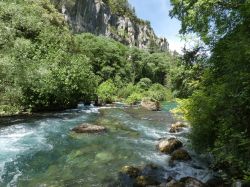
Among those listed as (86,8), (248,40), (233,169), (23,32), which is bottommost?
(233,169)

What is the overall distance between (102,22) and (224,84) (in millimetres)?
127174

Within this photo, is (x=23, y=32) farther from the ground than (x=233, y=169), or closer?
farther from the ground

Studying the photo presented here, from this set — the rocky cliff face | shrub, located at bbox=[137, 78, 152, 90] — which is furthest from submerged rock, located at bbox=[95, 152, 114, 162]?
the rocky cliff face

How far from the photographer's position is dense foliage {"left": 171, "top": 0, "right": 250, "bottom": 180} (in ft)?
32.9

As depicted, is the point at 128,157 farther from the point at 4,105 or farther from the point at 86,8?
the point at 86,8

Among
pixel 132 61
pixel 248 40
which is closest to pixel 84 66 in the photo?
pixel 248 40

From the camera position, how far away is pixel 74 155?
62.7 feet

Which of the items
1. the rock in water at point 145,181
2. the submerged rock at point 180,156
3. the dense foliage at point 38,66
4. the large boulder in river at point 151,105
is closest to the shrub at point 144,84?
the dense foliage at point 38,66

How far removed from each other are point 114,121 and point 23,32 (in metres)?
17.0

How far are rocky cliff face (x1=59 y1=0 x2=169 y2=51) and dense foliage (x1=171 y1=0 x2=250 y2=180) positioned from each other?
101m

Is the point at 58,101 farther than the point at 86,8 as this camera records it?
No

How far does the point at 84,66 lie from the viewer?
42156mm

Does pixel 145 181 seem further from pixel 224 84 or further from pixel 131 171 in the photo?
pixel 224 84

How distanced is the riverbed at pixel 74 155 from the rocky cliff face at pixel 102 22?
9136cm
